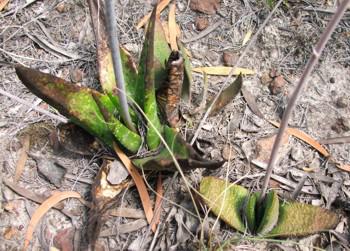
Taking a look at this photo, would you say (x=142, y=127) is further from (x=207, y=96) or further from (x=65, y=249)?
Answer: (x=65, y=249)

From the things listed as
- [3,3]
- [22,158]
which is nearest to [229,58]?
[22,158]

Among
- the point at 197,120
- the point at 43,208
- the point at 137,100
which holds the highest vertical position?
the point at 137,100

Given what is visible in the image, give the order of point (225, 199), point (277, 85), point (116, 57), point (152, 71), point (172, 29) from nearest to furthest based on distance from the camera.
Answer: point (116, 57)
point (152, 71)
point (225, 199)
point (277, 85)
point (172, 29)

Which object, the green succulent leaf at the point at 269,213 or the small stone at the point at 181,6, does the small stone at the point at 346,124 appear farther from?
the small stone at the point at 181,6

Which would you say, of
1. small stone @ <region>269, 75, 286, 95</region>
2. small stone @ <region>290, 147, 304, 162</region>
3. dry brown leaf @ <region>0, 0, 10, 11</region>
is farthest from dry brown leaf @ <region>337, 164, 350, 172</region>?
dry brown leaf @ <region>0, 0, 10, 11</region>

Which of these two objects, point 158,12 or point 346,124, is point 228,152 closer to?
point 346,124

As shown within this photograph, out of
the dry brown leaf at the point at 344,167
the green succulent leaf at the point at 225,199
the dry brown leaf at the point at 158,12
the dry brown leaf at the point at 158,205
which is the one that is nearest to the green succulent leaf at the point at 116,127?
the dry brown leaf at the point at 158,205

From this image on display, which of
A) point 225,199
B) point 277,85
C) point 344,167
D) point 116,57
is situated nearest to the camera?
point 116,57
